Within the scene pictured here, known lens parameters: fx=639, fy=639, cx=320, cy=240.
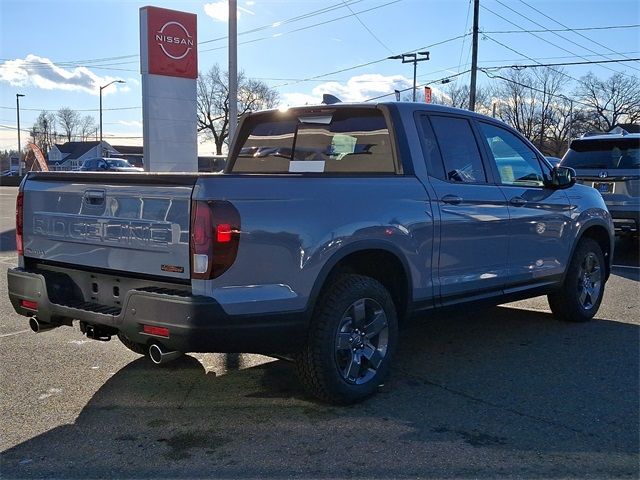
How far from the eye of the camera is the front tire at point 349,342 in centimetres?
392

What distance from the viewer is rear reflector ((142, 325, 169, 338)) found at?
3.50 metres

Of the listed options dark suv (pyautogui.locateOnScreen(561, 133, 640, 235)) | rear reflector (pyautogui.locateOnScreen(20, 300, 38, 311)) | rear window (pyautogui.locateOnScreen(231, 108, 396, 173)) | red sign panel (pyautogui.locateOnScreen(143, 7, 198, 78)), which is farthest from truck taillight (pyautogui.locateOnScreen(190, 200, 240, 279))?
red sign panel (pyautogui.locateOnScreen(143, 7, 198, 78))

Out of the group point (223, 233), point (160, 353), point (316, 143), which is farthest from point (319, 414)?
point (316, 143)

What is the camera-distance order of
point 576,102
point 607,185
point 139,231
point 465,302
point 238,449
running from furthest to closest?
point 576,102
point 607,185
point 465,302
point 139,231
point 238,449

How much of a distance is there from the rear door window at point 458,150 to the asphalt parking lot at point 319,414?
114cm

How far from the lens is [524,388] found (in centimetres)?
448

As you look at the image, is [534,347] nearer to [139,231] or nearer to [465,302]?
[465,302]

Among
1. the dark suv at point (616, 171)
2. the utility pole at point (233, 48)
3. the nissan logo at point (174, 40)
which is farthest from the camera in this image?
the nissan logo at point (174, 40)

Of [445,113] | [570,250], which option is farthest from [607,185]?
[445,113]

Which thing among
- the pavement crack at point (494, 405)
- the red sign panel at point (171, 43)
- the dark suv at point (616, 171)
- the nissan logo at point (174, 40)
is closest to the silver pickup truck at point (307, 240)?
the pavement crack at point (494, 405)

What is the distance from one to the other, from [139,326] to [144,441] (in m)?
0.64

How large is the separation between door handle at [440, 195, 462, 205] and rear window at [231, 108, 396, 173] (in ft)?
1.42

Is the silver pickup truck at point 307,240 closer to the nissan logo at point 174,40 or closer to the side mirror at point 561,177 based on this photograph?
the side mirror at point 561,177

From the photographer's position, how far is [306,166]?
5094 mm
